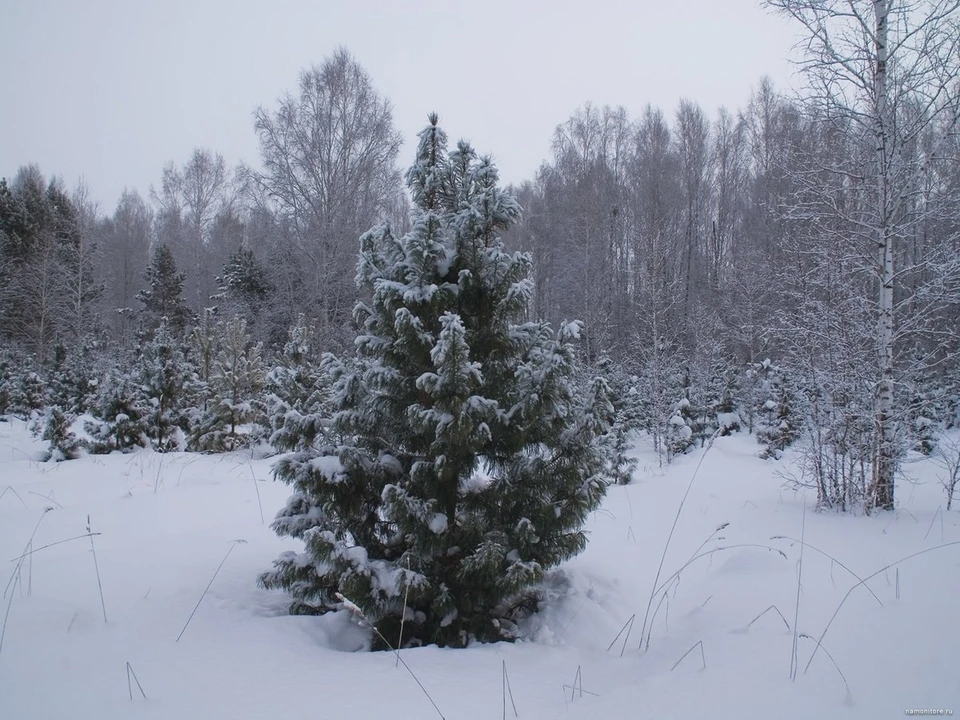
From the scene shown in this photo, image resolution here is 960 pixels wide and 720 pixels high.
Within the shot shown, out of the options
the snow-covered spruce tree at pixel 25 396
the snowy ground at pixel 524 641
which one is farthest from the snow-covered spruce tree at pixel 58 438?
the snow-covered spruce tree at pixel 25 396

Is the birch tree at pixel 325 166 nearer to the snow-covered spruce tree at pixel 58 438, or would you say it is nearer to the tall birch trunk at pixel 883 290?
the snow-covered spruce tree at pixel 58 438

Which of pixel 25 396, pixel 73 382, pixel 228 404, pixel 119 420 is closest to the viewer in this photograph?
pixel 119 420

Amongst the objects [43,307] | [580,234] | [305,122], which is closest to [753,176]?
[580,234]

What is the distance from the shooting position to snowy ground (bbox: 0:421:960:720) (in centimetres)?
215

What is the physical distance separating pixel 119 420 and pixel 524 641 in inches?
397

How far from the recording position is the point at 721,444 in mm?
13969

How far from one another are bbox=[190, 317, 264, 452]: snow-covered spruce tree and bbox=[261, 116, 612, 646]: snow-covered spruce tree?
27.8 ft

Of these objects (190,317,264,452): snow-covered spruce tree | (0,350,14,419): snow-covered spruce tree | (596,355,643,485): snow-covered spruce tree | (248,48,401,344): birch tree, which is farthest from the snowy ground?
(0,350,14,419): snow-covered spruce tree

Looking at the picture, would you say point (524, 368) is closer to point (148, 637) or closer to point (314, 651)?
point (314, 651)

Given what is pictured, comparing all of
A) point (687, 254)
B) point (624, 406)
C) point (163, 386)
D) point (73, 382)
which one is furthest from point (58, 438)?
point (687, 254)

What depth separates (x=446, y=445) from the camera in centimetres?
319

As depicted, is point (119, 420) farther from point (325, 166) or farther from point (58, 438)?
point (325, 166)

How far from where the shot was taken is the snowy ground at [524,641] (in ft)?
7.05

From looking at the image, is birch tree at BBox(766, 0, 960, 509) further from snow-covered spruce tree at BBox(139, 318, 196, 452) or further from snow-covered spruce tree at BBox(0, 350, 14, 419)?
snow-covered spruce tree at BBox(0, 350, 14, 419)
